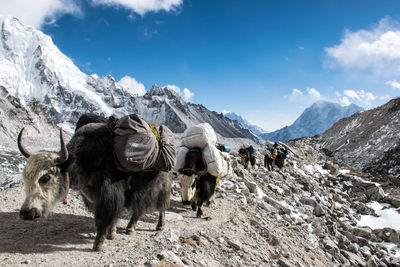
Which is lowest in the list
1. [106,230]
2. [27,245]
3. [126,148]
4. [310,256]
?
[310,256]

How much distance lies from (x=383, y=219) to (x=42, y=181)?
1159cm

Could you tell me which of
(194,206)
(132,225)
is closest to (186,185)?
(194,206)

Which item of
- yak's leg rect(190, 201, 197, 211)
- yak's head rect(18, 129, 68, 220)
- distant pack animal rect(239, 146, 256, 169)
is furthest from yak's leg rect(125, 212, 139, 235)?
distant pack animal rect(239, 146, 256, 169)

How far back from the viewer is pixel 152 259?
2734mm

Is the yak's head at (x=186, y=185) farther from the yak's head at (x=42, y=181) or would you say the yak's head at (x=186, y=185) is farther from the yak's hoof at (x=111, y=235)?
the yak's head at (x=42, y=181)

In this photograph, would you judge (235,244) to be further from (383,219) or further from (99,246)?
(383,219)

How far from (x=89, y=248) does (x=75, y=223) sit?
0.90 metres

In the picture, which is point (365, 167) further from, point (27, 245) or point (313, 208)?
point (27, 245)

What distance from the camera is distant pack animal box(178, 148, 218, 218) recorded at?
4.99 meters

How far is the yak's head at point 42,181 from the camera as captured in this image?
2498mm

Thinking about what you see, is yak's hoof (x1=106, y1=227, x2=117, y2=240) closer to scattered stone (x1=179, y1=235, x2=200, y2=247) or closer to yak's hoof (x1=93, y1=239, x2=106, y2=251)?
yak's hoof (x1=93, y1=239, x2=106, y2=251)

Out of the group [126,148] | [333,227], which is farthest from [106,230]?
[333,227]

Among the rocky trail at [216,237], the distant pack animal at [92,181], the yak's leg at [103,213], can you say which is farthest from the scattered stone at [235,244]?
the yak's leg at [103,213]

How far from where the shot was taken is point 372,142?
32.0m
